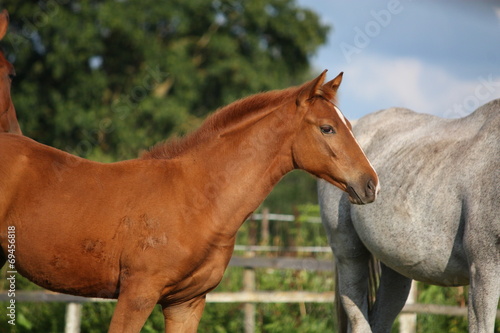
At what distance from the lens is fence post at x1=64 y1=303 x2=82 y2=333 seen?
6117mm

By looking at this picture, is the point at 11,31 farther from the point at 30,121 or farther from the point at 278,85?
the point at 278,85

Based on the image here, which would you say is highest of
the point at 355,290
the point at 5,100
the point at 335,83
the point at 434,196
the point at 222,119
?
the point at 5,100

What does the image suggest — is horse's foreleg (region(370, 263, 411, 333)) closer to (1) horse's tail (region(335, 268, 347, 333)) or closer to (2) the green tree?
(1) horse's tail (region(335, 268, 347, 333))

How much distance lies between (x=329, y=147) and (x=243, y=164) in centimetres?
51

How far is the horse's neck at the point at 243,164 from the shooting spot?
365 centimetres

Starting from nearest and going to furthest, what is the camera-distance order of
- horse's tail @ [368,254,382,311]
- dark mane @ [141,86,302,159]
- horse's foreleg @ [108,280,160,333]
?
horse's foreleg @ [108,280,160,333]
dark mane @ [141,86,302,159]
horse's tail @ [368,254,382,311]

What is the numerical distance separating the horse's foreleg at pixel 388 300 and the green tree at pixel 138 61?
1293 cm

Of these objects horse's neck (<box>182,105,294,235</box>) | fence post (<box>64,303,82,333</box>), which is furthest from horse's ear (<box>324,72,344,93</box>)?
fence post (<box>64,303,82,333</box>)

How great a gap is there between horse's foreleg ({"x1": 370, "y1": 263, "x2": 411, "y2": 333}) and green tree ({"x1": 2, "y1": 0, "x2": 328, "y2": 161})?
509 inches

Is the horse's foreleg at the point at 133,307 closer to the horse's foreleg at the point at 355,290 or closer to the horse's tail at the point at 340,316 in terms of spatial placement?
the horse's foreleg at the point at 355,290

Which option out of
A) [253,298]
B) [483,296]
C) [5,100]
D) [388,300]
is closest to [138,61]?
[253,298]

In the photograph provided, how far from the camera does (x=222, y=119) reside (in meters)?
3.83

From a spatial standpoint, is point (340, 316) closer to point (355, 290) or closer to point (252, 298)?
point (355, 290)

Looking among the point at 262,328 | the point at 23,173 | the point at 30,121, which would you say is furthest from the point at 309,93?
the point at 30,121
